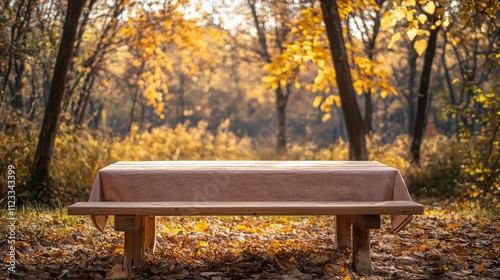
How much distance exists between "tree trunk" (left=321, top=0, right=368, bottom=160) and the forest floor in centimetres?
248

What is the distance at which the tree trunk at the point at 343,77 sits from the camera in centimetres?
981

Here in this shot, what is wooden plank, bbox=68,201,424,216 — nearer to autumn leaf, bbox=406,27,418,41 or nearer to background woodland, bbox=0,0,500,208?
background woodland, bbox=0,0,500,208

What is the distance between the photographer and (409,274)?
16.6 ft

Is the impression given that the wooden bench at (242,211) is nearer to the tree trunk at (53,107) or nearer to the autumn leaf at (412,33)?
the autumn leaf at (412,33)

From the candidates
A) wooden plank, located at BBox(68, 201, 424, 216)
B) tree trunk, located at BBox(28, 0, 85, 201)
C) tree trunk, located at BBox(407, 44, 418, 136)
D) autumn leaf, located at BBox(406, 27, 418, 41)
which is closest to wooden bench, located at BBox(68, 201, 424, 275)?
wooden plank, located at BBox(68, 201, 424, 216)

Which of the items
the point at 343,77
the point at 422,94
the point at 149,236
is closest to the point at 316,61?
the point at 343,77

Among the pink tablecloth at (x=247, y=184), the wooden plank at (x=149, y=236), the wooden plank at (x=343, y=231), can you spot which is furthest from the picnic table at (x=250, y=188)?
the wooden plank at (x=343, y=231)

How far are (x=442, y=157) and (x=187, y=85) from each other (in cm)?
3231

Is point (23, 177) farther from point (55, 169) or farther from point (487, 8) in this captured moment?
point (487, 8)

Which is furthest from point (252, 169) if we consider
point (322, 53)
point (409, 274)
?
point (322, 53)

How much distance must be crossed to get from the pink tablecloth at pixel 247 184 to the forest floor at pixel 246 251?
0.53 m

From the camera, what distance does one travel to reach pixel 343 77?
994cm

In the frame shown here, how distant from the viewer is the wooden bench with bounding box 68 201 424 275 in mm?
4660

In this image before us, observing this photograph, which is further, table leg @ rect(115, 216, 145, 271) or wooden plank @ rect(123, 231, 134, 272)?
wooden plank @ rect(123, 231, 134, 272)
